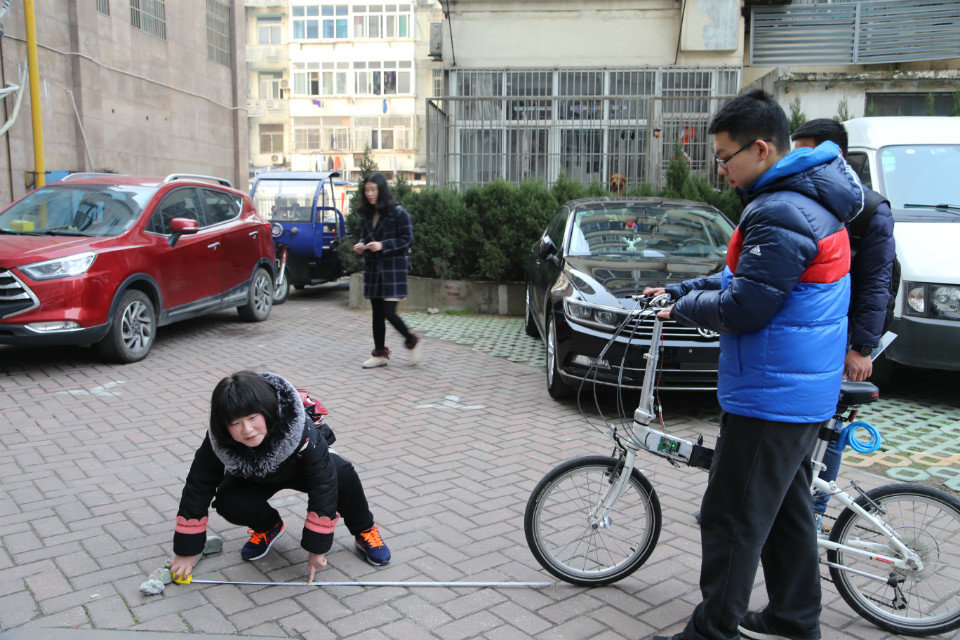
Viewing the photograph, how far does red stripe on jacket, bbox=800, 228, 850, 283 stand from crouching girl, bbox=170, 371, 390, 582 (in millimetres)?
1930

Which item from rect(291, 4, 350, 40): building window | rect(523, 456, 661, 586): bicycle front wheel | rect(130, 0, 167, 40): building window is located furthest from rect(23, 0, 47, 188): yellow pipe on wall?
rect(291, 4, 350, 40): building window

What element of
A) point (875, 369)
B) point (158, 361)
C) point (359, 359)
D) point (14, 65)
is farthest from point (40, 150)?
point (875, 369)

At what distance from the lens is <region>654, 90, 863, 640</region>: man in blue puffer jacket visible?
2.40 metres

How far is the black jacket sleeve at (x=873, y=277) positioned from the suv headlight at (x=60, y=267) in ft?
20.7

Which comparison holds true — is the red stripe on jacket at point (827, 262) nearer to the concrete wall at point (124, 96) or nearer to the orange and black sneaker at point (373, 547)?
the orange and black sneaker at point (373, 547)

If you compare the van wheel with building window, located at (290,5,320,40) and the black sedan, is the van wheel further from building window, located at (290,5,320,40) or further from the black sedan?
building window, located at (290,5,320,40)

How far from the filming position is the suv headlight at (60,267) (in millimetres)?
A: 6816

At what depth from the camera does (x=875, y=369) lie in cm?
666

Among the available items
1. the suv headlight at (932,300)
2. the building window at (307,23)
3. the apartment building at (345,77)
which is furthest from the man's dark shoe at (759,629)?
the building window at (307,23)

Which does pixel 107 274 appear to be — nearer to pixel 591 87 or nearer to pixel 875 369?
pixel 875 369

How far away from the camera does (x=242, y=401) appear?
2924 millimetres

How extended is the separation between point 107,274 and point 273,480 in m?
4.78

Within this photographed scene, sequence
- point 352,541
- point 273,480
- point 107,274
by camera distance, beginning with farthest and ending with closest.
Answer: point 107,274
point 352,541
point 273,480

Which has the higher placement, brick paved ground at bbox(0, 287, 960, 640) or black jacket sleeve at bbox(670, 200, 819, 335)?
black jacket sleeve at bbox(670, 200, 819, 335)
